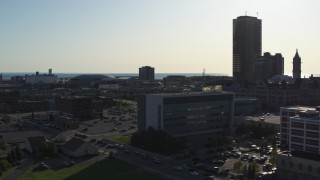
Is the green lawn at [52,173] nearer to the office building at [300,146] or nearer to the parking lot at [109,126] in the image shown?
the office building at [300,146]

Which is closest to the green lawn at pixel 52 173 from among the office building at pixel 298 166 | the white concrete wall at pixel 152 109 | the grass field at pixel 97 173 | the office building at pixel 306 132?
the grass field at pixel 97 173

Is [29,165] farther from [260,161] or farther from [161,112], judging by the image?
[260,161]

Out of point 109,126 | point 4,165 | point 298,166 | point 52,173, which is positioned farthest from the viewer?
point 109,126

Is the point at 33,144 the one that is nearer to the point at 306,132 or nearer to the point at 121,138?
the point at 121,138


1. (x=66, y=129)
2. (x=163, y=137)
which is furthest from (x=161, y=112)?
(x=66, y=129)

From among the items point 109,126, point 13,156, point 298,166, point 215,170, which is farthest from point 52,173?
point 109,126

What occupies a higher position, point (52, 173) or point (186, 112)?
Answer: point (186, 112)

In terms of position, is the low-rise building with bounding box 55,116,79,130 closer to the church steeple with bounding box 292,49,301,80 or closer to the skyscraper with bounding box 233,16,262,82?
the church steeple with bounding box 292,49,301,80
